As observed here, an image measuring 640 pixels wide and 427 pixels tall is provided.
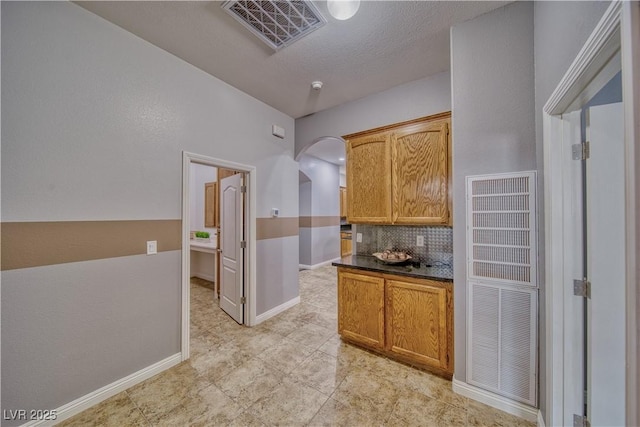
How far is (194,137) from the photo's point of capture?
2.47 metres

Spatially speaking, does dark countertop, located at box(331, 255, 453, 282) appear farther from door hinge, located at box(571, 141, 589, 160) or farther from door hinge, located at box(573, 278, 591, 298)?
door hinge, located at box(571, 141, 589, 160)

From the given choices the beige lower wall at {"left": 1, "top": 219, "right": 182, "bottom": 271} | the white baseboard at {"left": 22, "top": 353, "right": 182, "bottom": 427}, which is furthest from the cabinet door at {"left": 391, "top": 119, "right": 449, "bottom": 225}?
the white baseboard at {"left": 22, "top": 353, "right": 182, "bottom": 427}

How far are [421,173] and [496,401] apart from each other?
1904 millimetres

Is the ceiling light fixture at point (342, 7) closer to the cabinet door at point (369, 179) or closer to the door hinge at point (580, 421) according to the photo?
the cabinet door at point (369, 179)

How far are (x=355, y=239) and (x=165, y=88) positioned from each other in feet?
8.54

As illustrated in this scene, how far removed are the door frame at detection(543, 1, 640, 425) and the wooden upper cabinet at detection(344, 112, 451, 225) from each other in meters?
0.82

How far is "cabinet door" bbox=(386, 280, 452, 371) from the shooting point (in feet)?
6.63

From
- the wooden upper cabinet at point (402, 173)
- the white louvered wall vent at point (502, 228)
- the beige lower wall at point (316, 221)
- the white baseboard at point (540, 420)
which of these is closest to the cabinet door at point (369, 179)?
the wooden upper cabinet at point (402, 173)

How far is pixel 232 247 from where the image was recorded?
3297 millimetres

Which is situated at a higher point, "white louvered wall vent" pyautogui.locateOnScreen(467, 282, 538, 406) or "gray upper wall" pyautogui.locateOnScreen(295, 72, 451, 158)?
"gray upper wall" pyautogui.locateOnScreen(295, 72, 451, 158)

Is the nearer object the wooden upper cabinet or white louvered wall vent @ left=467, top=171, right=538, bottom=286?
white louvered wall vent @ left=467, top=171, right=538, bottom=286

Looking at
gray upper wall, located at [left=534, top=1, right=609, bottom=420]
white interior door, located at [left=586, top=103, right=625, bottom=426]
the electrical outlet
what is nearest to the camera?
gray upper wall, located at [left=534, top=1, right=609, bottom=420]

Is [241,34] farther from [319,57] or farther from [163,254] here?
[163,254]

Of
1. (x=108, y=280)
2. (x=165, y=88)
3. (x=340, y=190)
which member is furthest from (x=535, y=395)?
(x=340, y=190)
